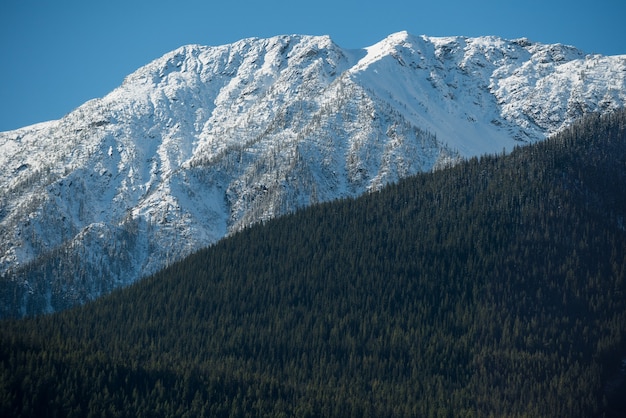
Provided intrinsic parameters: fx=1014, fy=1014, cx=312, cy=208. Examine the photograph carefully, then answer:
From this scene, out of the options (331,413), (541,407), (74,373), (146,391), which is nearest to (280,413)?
(331,413)

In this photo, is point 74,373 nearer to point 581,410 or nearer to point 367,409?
point 367,409

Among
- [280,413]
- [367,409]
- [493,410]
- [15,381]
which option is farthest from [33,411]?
[493,410]

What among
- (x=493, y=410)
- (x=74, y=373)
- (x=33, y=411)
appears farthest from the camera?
(x=493, y=410)

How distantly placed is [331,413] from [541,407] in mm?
41194

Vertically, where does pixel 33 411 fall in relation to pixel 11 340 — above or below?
below

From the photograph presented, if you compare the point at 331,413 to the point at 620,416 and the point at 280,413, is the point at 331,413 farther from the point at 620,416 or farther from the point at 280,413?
the point at 620,416

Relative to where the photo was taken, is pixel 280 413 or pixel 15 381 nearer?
pixel 15 381

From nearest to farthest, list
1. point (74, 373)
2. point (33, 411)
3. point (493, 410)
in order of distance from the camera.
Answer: point (33, 411) < point (74, 373) < point (493, 410)

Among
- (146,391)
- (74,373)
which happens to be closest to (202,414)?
(146,391)

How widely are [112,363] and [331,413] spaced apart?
43.9m

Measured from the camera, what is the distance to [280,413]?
19062cm

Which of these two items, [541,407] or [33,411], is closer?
[33,411]

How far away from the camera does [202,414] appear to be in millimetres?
187625

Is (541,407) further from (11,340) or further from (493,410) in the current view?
(11,340)
